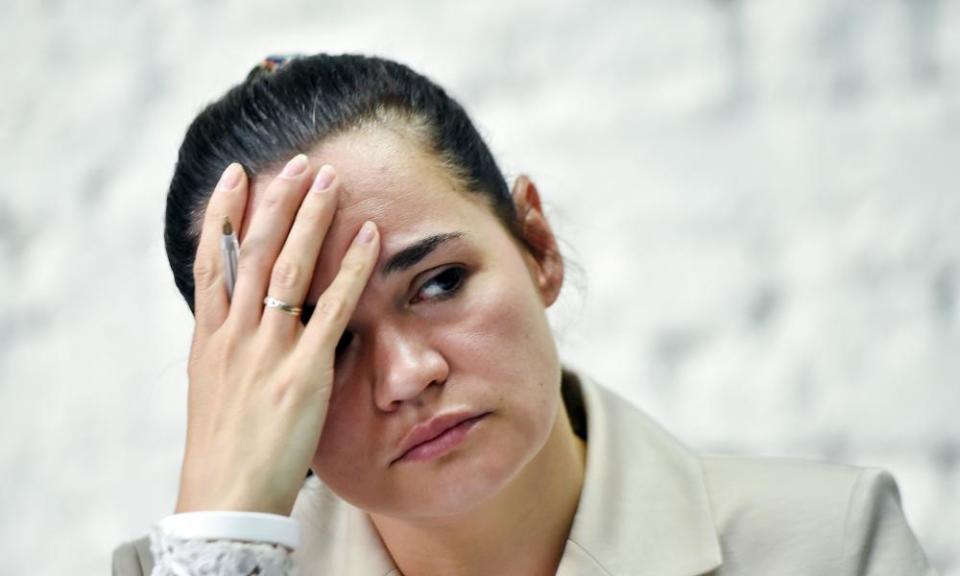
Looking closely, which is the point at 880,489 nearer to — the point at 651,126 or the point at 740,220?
the point at 740,220

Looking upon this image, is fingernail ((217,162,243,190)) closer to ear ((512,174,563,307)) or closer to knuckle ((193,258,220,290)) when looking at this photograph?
knuckle ((193,258,220,290))

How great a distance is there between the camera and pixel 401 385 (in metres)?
1.17

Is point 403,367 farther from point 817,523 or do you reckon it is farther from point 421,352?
point 817,523

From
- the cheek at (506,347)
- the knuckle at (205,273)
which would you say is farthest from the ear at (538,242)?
the knuckle at (205,273)

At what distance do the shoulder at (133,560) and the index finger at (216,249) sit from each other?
365 millimetres

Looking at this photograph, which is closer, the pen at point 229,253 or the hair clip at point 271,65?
the pen at point 229,253

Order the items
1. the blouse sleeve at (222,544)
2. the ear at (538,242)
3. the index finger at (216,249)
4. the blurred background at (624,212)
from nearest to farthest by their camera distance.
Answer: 1. the blouse sleeve at (222,544)
2. the index finger at (216,249)
3. the ear at (538,242)
4. the blurred background at (624,212)

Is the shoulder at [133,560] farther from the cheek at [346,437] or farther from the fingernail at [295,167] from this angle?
the fingernail at [295,167]

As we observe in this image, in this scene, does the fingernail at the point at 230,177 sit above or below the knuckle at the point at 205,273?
above

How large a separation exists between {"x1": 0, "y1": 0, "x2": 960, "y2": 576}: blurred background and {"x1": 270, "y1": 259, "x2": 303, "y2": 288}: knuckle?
0.56 metres

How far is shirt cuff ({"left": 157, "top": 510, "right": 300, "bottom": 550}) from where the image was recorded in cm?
116

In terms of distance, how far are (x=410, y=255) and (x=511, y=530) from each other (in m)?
0.33

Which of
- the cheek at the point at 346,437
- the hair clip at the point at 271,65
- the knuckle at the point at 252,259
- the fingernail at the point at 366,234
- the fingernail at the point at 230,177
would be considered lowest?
the cheek at the point at 346,437

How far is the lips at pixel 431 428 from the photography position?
3.87 feet
